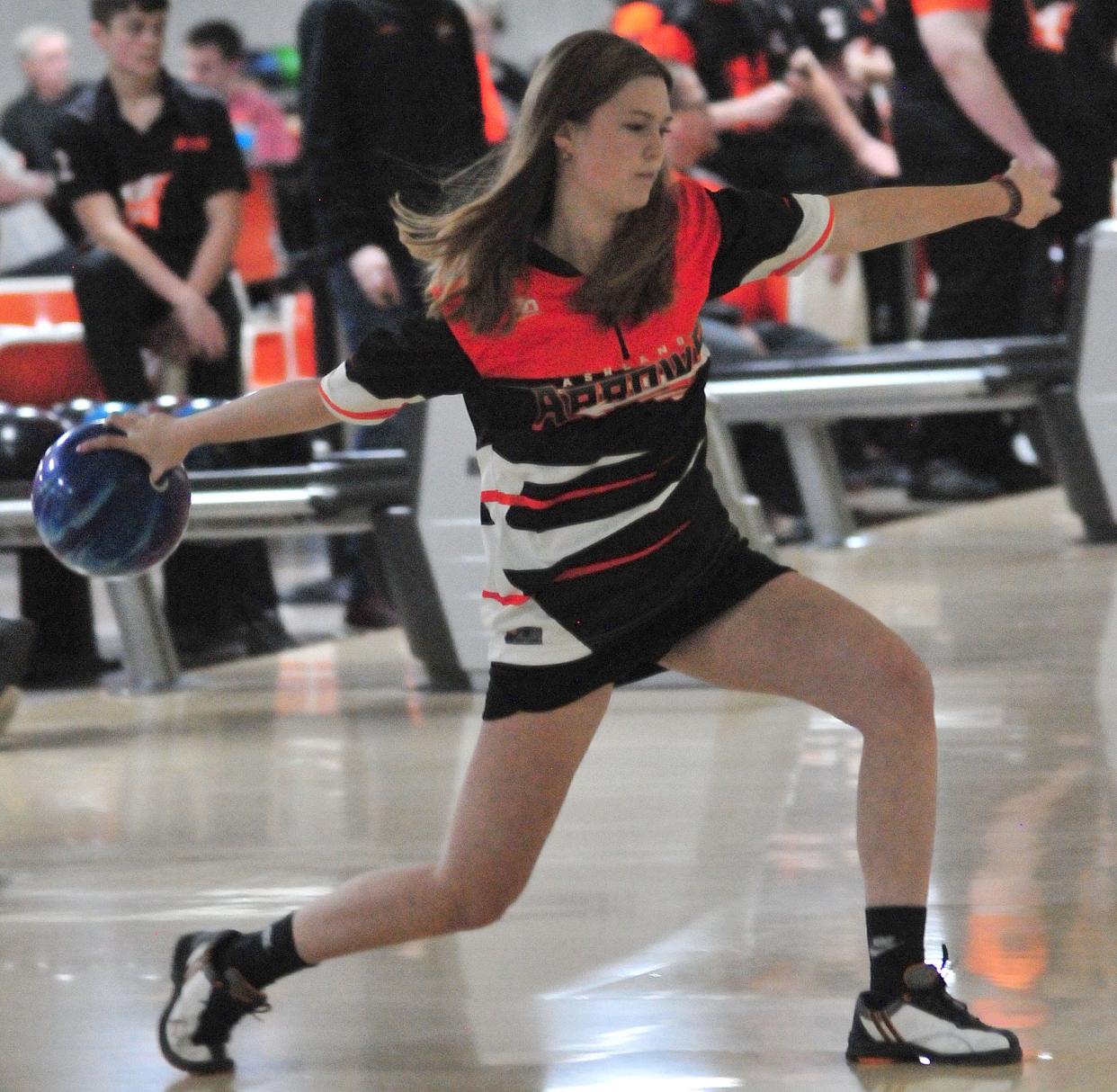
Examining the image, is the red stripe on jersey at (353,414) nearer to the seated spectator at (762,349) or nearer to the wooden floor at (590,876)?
the wooden floor at (590,876)

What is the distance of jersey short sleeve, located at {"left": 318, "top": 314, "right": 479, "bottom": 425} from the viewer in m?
2.91

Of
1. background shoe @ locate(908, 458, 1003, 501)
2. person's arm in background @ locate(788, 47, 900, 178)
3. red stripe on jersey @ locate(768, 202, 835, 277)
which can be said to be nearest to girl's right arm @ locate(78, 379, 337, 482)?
red stripe on jersey @ locate(768, 202, 835, 277)

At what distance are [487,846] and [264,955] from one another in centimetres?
36

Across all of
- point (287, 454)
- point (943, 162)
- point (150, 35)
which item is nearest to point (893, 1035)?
point (287, 454)

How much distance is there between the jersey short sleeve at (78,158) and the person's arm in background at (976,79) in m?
2.83

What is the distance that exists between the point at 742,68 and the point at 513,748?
6.21m

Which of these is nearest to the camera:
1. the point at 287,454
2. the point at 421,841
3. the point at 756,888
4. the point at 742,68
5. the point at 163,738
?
the point at 756,888

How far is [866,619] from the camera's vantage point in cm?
293

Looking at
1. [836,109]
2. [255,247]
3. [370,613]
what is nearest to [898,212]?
[370,613]

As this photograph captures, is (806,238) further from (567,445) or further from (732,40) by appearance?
(732,40)

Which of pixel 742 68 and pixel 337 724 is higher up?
pixel 742 68

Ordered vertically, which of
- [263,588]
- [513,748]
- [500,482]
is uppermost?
[500,482]

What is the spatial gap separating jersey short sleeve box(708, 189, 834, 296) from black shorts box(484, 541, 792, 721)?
0.41 meters

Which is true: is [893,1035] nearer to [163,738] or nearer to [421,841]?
[421,841]
